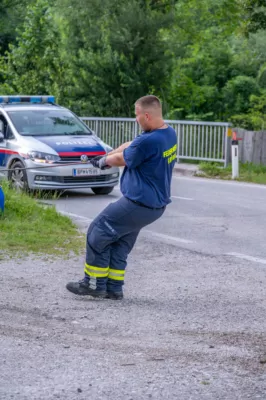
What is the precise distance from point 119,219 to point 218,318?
115 cm

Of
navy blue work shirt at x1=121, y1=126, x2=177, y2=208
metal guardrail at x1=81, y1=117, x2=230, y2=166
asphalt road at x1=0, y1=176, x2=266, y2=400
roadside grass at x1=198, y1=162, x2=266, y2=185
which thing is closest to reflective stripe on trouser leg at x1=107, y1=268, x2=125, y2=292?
asphalt road at x1=0, y1=176, x2=266, y2=400

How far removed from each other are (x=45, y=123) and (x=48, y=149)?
1.32 metres

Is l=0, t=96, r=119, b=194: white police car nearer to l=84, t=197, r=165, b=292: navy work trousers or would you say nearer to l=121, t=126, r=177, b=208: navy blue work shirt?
l=84, t=197, r=165, b=292: navy work trousers

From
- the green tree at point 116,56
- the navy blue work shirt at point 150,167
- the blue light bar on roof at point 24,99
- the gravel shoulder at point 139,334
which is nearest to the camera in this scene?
the gravel shoulder at point 139,334

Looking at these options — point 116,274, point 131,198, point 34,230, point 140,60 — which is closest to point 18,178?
point 34,230

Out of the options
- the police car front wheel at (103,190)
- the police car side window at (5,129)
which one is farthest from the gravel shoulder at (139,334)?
the police car side window at (5,129)

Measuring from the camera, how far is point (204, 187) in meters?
18.3

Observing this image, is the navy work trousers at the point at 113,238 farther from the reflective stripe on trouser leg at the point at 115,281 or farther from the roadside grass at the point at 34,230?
the roadside grass at the point at 34,230

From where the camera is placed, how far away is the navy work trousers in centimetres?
717

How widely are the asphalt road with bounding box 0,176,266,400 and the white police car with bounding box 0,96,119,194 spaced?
4.80 metres

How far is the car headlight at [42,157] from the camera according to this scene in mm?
15445

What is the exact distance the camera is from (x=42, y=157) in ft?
50.9

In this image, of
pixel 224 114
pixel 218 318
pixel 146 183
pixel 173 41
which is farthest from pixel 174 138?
pixel 224 114

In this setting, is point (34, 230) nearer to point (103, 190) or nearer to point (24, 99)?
point (103, 190)
